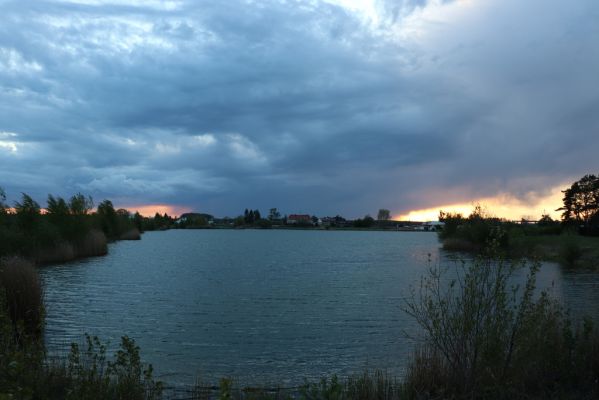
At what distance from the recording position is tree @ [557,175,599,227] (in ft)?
361

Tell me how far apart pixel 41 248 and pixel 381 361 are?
45.0m

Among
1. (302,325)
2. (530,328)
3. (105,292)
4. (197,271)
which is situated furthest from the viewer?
(197,271)

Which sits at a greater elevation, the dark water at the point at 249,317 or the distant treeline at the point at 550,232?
the distant treeline at the point at 550,232

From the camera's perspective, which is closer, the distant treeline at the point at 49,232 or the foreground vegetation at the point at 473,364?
the foreground vegetation at the point at 473,364

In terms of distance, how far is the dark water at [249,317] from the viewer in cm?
1614

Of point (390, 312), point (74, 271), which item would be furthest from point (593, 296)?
point (74, 271)

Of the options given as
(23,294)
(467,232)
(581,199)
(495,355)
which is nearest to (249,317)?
(23,294)

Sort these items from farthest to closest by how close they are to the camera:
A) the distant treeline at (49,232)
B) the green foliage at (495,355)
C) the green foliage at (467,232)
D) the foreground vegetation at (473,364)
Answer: the green foliage at (467,232) → the distant treeline at (49,232) → the green foliage at (495,355) → the foreground vegetation at (473,364)

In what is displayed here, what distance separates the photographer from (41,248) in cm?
5062

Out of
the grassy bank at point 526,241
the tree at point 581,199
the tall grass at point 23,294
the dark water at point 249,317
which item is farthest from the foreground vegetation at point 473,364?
the tree at point 581,199

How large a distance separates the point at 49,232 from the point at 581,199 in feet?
357

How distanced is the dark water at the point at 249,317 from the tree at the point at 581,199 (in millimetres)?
75357

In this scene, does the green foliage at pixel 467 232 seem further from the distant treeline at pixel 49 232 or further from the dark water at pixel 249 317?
the distant treeline at pixel 49 232

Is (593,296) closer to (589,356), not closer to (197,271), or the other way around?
(589,356)
